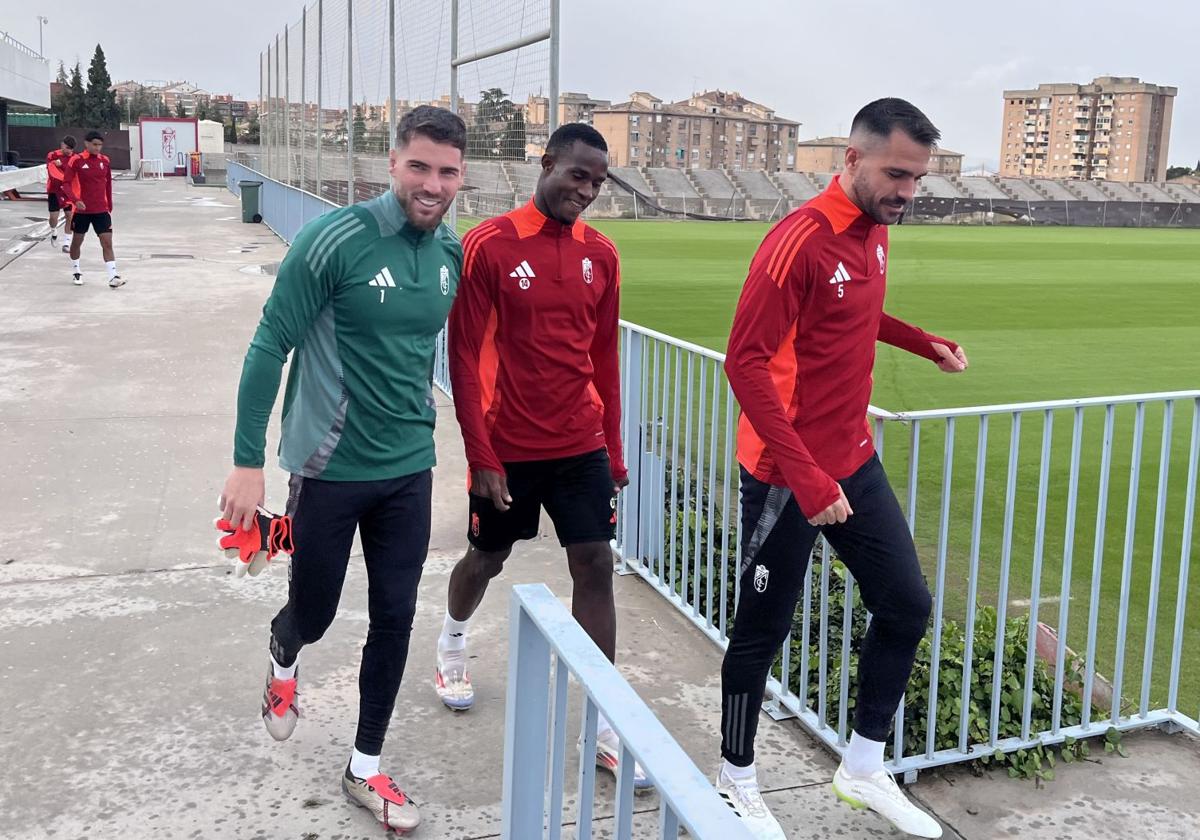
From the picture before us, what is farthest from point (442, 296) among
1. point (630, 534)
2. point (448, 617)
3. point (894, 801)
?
point (630, 534)

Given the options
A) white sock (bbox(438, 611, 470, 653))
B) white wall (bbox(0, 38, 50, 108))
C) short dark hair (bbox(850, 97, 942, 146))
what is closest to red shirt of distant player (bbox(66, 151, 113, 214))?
white sock (bbox(438, 611, 470, 653))

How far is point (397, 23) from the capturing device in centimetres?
1042

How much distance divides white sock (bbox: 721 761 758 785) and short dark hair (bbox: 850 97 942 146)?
1.72 meters

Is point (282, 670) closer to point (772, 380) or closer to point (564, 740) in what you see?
point (772, 380)

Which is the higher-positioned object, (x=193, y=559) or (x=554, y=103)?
(x=554, y=103)

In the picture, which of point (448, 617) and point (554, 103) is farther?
point (554, 103)

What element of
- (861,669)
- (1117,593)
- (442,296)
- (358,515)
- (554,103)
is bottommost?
(1117,593)

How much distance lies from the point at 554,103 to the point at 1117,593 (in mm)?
3617

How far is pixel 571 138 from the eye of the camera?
3.51 m

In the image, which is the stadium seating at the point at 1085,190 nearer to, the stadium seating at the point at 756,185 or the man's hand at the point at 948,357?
the stadium seating at the point at 756,185

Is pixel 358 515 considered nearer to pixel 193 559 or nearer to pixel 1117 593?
pixel 193 559

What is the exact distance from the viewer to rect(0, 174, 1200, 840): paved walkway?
3.28 metres

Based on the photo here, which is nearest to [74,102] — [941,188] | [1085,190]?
[941,188]

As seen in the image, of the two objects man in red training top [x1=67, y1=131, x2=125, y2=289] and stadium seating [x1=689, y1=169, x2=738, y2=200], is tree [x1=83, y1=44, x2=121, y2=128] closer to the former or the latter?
stadium seating [x1=689, y1=169, x2=738, y2=200]
